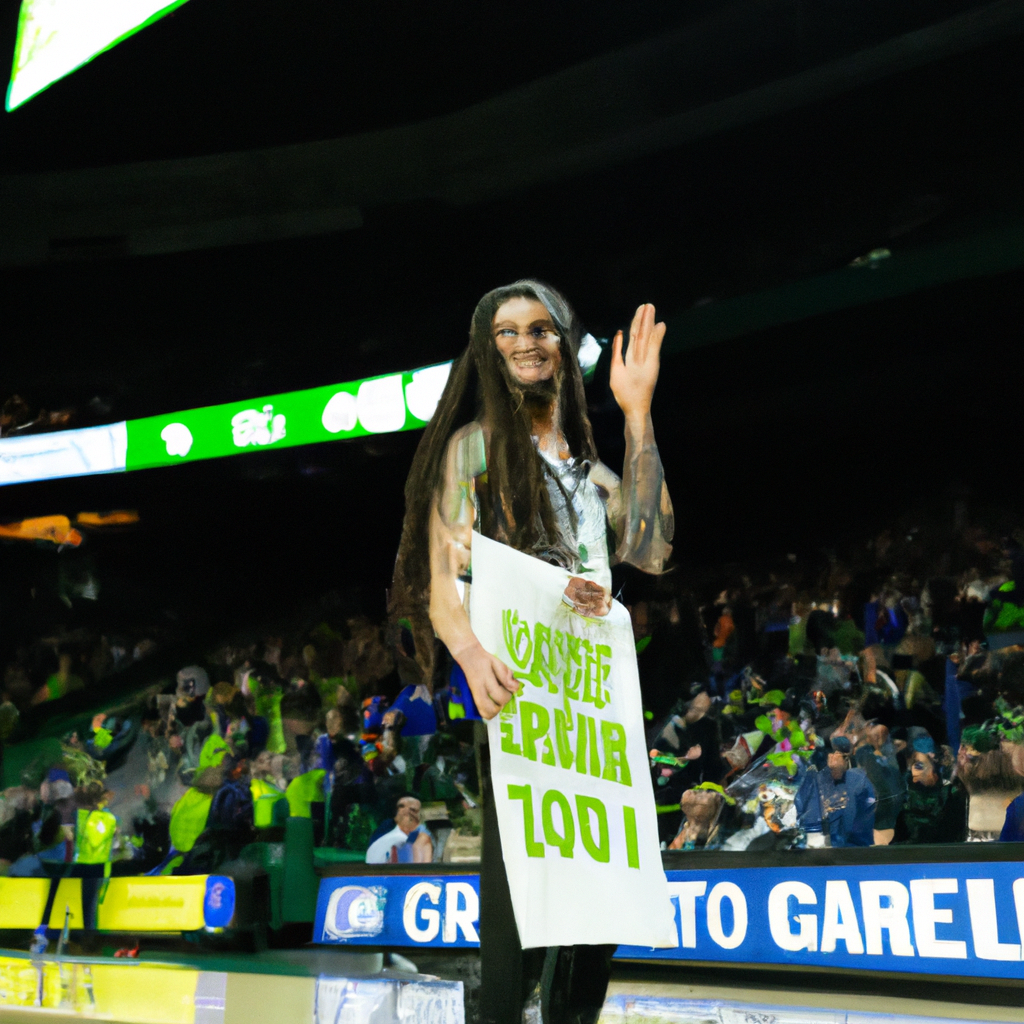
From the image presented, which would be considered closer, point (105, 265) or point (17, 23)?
point (17, 23)

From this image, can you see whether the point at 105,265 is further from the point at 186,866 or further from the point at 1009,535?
the point at 1009,535

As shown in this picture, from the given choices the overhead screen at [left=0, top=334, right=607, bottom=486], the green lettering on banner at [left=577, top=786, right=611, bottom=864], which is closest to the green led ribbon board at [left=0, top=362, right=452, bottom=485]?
the overhead screen at [left=0, top=334, right=607, bottom=486]

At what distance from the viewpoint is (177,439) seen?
7000 mm

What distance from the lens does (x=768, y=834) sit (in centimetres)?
514

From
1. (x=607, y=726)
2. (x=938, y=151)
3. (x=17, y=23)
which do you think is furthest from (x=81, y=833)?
(x=938, y=151)

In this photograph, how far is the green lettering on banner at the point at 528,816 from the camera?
229cm

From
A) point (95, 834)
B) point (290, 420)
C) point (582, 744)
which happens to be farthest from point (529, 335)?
point (95, 834)

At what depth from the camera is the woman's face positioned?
3.18 meters

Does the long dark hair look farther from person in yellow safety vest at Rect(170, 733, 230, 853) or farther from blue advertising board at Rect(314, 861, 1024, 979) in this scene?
person in yellow safety vest at Rect(170, 733, 230, 853)

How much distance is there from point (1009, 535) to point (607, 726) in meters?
4.20

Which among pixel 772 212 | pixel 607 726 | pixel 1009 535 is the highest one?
pixel 772 212

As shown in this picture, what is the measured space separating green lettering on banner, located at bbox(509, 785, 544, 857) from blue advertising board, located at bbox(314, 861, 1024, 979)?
2.18 metres

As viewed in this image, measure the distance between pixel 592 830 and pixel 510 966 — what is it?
0.34m

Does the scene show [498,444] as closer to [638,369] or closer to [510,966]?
[638,369]
